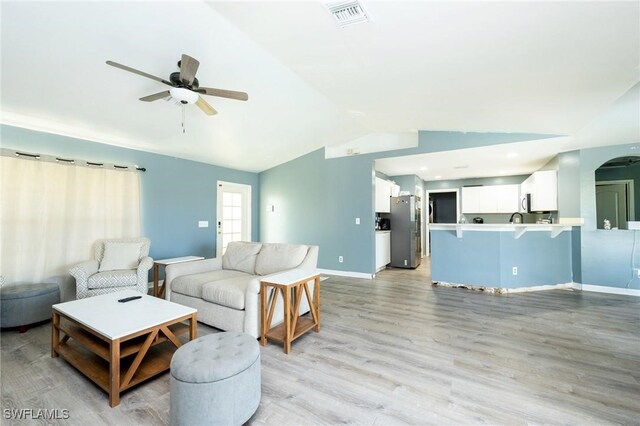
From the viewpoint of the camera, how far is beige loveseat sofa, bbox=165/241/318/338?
254 cm

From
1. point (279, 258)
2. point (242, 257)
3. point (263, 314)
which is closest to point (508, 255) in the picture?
point (279, 258)

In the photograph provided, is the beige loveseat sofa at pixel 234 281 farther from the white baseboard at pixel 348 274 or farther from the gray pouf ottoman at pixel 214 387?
the white baseboard at pixel 348 274

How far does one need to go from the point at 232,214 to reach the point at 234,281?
3400 mm

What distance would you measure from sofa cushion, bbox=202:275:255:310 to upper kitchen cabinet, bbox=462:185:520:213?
6.31 meters

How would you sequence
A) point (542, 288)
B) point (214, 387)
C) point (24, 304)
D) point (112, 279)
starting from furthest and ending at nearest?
1. point (542, 288)
2. point (112, 279)
3. point (24, 304)
4. point (214, 387)

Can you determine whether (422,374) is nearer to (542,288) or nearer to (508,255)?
(508,255)

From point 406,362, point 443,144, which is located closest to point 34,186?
point 406,362

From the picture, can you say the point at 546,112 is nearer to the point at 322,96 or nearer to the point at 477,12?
the point at 477,12

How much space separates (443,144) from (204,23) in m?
3.86

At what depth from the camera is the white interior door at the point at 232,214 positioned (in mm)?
5699

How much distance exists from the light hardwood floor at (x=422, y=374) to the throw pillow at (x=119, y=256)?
845mm

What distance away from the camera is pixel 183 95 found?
226 cm

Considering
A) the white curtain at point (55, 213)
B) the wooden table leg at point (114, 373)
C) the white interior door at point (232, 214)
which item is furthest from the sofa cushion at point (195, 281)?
the white interior door at point (232, 214)

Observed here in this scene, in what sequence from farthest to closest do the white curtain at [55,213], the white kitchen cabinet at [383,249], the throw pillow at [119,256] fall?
the white kitchen cabinet at [383,249] → the throw pillow at [119,256] → the white curtain at [55,213]
